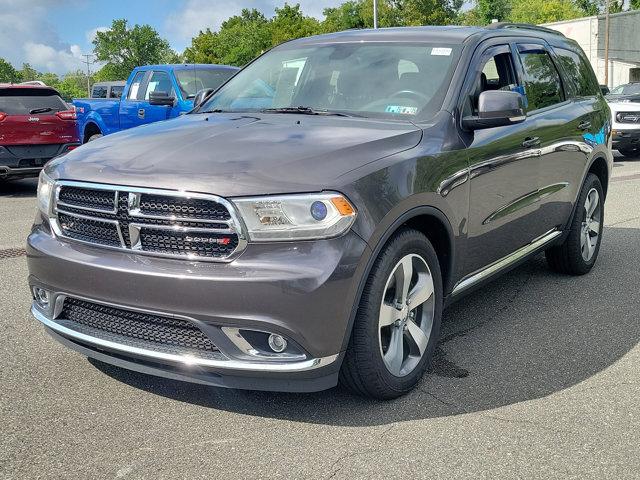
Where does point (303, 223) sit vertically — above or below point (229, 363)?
above

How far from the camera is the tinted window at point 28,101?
1138 cm

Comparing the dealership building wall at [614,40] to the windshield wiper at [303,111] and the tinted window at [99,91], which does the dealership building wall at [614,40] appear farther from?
the windshield wiper at [303,111]

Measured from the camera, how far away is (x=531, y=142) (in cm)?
475

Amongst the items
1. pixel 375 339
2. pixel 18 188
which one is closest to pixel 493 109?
pixel 375 339

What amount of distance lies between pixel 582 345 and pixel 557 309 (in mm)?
749

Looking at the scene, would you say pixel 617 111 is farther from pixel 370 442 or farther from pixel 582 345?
pixel 370 442

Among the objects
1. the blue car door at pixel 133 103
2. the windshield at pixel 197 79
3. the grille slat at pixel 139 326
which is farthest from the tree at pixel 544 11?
the grille slat at pixel 139 326

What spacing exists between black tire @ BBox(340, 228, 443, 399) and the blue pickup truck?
7.99 m

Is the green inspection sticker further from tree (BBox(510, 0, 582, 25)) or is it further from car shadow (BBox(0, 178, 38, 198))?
tree (BBox(510, 0, 582, 25))

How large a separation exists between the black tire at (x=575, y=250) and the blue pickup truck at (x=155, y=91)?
6530 mm

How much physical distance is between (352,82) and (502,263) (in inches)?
56.8

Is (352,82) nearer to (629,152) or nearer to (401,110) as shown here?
(401,110)

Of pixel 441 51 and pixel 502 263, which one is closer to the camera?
pixel 441 51

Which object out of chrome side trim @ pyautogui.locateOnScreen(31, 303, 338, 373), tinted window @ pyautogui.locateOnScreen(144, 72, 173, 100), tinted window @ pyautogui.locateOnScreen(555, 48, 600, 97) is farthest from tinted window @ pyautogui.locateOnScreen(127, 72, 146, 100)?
chrome side trim @ pyautogui.locateOnScreen(31, 303, 338, 373)
